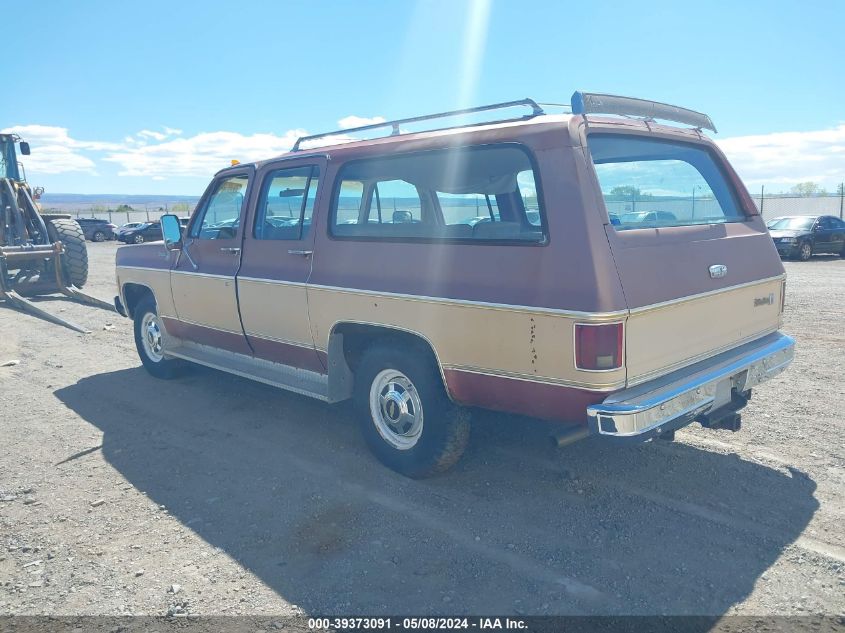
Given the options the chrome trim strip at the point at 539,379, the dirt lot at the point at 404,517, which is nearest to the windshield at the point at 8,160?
the dirt lot at the point at 404,517

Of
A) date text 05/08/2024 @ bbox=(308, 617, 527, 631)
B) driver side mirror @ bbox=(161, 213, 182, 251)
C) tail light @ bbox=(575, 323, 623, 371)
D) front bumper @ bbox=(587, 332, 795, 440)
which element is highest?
driver side mirror @ bbox=(161, 213, 182, 251)

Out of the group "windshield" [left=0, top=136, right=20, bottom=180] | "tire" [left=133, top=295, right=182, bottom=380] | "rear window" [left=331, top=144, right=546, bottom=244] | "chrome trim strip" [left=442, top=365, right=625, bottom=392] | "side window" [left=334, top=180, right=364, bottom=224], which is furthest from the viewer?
"windshield" [left=0, top=136, right=20, bottom=180]

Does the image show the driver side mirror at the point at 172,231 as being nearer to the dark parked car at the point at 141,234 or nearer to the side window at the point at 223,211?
the side window at the point at 223,211

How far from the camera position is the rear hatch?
341cm

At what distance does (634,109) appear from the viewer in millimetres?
3955

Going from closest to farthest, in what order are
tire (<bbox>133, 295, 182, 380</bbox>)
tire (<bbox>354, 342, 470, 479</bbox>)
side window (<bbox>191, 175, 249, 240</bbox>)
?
1. tire (<bbox>354, 342, 470, 479</bbox>)
2. side window (<bbox>191, 175, 249, 240</bbox>)
3. tire (<bbox>133, 295, 182, 380</bbox>)

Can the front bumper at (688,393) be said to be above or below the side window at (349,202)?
below

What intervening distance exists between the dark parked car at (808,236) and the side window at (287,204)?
17.8 metres

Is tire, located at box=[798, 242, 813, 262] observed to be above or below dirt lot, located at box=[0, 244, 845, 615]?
above

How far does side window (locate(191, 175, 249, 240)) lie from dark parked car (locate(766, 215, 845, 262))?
17.8 m

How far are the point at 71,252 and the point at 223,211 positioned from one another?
9.98 m

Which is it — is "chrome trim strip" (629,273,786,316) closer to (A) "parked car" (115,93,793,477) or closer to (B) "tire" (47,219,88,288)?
(A) "parked car" (115,93,793,477)

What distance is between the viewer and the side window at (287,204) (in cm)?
491

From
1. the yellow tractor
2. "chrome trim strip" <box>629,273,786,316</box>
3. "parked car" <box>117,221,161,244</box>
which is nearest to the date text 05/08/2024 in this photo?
"chrome trim strip" <box>629,273,786,316</box>
